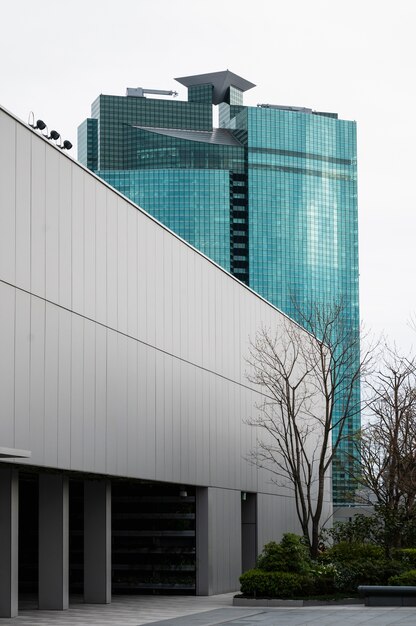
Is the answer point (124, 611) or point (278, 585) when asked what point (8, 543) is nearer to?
point (124, 611)

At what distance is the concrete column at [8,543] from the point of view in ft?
77.7

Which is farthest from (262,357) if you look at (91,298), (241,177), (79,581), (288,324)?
(241,177)

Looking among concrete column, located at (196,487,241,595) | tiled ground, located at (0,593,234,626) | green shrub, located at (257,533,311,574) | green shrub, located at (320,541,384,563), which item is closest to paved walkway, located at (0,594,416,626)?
tiled ground, located at (0,593,234,626)

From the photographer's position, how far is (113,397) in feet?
89.1

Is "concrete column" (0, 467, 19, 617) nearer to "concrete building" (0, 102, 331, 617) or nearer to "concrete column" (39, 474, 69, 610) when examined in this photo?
"concrete building" (0, 102, 331, 617)

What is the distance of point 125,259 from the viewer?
92.7 ft

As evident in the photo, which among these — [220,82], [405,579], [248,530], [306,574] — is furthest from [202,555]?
[220,82]

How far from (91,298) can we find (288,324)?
18.4 m

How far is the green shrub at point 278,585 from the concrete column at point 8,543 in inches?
321

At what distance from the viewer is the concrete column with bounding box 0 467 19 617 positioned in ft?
77.7

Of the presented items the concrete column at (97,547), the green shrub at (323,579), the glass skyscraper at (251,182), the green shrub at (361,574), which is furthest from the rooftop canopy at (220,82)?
the concrete column at (97,547)

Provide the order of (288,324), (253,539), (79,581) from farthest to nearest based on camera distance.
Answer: (288,324)
(253,539)
(79,581)

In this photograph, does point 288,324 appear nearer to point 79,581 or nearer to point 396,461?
point 396,461

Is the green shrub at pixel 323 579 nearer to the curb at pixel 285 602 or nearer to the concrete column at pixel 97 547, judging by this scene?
the curb at pixel 285 602
